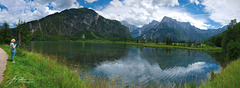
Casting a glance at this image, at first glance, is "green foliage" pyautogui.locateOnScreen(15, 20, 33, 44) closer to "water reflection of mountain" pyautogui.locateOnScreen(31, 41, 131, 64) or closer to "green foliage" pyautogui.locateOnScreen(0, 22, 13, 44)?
"water reflection of mountain" pyautogui.locateOnScreen(31, 41, 131, 64)

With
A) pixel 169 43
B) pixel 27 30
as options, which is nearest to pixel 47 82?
pixel 27 30

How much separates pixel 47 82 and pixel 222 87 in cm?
1285

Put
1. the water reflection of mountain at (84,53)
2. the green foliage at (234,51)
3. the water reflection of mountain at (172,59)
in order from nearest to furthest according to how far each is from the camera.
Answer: the green foliage at (234,51) < the water reflection of mountain at (84,53) < the water reflection of mountain at (172,59)

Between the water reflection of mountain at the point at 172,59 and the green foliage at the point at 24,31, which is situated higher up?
the green foliage at the point at 24,31

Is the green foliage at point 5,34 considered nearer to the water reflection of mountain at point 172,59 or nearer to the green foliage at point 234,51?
the water reflection of mountain at point 172,59

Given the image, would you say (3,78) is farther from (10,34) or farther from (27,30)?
(10,34)

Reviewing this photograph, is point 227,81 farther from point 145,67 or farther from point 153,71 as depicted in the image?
point 145,67

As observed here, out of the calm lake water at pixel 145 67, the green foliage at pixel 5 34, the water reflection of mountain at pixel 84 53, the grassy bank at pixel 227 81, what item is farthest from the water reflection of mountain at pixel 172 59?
the green foliage at pixel 5 34

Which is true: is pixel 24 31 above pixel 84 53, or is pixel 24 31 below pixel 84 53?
above

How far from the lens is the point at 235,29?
6325 cm

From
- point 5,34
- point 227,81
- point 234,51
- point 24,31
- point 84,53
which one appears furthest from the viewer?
point 84,53

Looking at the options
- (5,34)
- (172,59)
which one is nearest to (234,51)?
(172,59)

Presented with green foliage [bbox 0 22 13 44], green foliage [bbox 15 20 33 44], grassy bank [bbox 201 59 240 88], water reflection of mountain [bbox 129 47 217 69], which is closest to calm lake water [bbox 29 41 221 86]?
water reflection of mountain [bbox 129 47 217 69]

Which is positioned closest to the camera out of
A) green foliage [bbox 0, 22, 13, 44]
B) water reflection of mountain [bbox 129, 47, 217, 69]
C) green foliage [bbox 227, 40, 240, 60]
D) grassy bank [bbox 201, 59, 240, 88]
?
grassy bank [bbox 201, 59, 240, 88]
